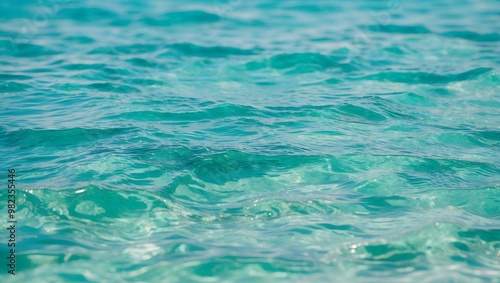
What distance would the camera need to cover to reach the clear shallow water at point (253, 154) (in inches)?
163

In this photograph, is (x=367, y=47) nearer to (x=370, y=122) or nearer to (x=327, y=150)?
(x=370, y=122)

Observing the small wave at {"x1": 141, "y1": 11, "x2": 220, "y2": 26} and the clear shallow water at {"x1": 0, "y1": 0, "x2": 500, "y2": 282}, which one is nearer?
the clear shallow water at {"x1": 0, "y1": 0, "x2": 500, "y2": 282}

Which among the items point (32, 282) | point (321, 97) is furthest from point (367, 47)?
point (32, 282)

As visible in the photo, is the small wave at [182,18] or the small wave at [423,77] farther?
the small wave at [182,18]

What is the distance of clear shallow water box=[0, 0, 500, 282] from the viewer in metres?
4.15

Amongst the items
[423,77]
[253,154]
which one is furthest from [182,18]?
[253,154]

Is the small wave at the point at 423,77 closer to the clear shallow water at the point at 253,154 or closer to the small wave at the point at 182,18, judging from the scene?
the clear shallow water at the point at 253,154

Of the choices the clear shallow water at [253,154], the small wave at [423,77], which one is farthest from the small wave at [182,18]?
the small wave at [423,77]

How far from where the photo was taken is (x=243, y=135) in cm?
639

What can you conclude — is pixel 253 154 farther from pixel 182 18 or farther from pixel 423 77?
pixel 182 18

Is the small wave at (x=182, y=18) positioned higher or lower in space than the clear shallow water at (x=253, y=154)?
higher

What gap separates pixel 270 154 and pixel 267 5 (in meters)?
9.02

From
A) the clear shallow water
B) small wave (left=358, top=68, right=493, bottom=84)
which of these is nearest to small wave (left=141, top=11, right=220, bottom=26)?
the clear shallow water

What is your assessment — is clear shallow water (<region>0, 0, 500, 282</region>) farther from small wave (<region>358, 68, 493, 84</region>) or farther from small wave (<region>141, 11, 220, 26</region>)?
small wave (<region>141, 11, 220, 26</region>)
